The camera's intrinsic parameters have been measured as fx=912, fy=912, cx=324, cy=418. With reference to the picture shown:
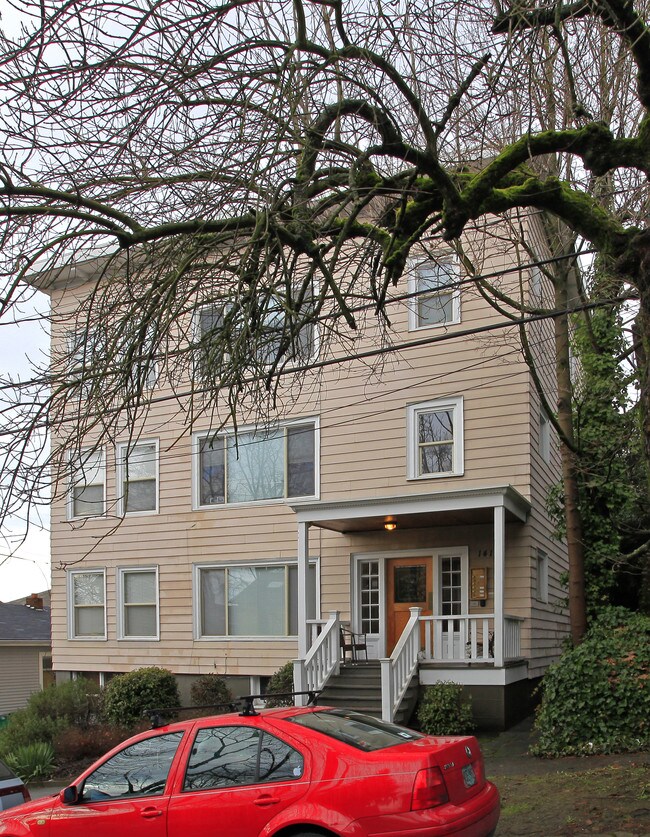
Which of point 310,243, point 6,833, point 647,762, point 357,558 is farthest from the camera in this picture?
point 357,558

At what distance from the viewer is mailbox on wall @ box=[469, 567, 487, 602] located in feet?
55.2

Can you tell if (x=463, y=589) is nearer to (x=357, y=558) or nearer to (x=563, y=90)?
(x=357, y=558)

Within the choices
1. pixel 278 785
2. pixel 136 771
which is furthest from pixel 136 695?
pixel 278 785

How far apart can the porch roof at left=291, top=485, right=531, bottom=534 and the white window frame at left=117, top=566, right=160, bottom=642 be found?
4907 millimetres

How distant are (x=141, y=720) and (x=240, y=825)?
12311mm

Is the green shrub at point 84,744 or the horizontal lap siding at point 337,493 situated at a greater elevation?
the horizontal lap siding at point 337,493

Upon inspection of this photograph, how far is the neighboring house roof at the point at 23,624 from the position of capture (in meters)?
31.9

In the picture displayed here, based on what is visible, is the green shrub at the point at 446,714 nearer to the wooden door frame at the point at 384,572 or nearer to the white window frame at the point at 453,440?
the wooden door frame at the point at 384,572

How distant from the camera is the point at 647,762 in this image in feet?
35.8

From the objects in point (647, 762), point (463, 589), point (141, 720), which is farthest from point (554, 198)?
point (141, 720)

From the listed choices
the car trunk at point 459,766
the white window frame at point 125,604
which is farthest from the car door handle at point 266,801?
the white window frame at point 125,604

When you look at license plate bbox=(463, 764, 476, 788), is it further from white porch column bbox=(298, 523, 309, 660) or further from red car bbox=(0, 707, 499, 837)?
white porch column bbox=(298, 523, 309, 660)

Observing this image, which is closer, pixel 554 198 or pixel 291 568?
pixel 554 198

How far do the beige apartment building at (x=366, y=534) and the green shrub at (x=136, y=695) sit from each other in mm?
883
